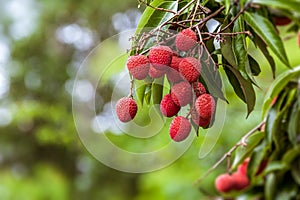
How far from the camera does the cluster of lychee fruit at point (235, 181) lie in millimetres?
1173

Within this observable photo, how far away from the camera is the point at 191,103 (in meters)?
0.51

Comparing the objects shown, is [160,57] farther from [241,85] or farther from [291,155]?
[291,155]

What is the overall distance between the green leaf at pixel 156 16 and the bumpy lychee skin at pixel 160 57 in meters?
0.08

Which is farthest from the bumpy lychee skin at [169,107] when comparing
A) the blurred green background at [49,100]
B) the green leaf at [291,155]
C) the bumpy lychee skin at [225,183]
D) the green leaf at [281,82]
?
the blurred green background at [49,100]

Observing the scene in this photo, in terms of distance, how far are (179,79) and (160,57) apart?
0.10 feet

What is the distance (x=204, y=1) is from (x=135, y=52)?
0.10 meters

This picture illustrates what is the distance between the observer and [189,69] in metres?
0.48

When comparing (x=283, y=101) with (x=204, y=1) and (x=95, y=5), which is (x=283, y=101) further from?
(x=95, y=5)

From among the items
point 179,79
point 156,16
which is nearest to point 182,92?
point 179,79

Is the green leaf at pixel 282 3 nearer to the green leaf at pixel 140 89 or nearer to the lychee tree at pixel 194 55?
the lychee tree at pixel 194 55

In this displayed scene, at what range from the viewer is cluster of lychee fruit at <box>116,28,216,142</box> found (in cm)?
48

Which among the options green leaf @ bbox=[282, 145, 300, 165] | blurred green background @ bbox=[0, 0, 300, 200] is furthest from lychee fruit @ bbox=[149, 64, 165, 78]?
blurred green background @ bbox=[0, 0, 300, 200]

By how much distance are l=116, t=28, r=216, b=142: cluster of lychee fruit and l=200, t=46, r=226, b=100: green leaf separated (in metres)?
0.01

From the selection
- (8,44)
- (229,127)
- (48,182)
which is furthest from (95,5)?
(229,127)
